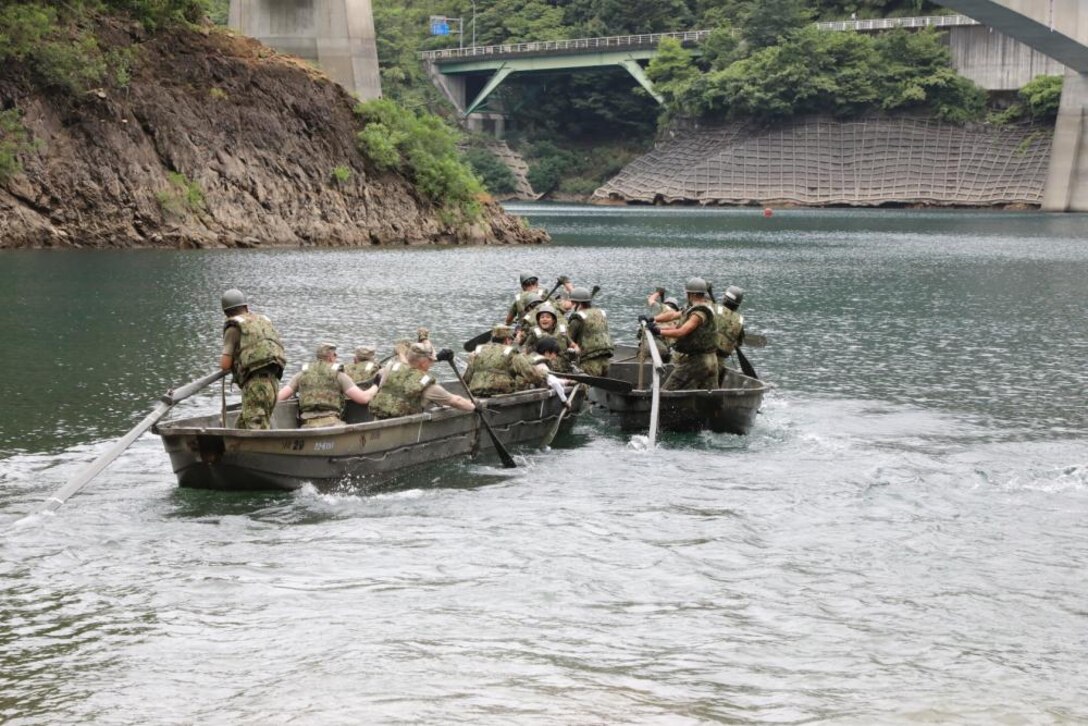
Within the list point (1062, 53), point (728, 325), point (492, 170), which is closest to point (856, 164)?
point (1062, 53)

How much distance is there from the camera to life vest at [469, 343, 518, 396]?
2009 centimetres

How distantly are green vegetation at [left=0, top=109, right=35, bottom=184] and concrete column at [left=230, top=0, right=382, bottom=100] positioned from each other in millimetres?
19040

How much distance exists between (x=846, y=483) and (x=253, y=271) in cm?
3146

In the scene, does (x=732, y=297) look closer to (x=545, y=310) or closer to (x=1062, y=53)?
(x=545, y=310)

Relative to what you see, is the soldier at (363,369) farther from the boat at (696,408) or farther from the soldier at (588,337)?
the soldier at (588,337)

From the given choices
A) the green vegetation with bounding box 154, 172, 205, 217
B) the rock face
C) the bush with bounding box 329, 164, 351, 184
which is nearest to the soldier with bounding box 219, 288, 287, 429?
the rock face

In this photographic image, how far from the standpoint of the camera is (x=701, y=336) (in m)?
21.2

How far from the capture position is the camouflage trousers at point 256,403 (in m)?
16.8

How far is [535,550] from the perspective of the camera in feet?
49.1

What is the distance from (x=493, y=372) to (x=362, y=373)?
2.11 m

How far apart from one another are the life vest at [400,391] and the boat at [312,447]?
293mm

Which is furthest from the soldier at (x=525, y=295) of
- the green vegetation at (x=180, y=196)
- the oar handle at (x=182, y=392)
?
the green vegetation at (x=180, y=196)

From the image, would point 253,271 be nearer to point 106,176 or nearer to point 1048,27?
point 106,176

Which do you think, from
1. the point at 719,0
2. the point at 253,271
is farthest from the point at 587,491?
the point at 719,0
